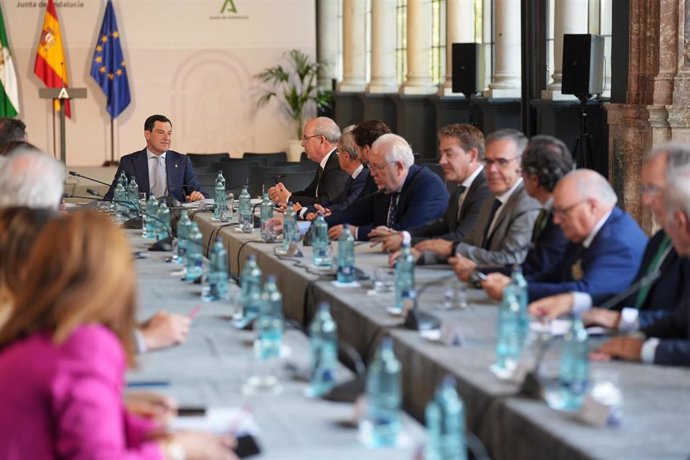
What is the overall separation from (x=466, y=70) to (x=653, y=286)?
8148 mm

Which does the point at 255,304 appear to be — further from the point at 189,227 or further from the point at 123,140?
the point at 123,140

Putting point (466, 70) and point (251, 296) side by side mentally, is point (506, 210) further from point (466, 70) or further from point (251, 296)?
point (466, 70)

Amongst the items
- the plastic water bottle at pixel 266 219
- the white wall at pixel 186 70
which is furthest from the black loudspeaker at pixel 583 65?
the white wall at pixel 186 70

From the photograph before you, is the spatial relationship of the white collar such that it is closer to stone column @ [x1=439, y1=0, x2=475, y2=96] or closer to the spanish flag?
stone column @ [x1=439, y1=0, x2=475, y2=96]

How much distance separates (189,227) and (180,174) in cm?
315

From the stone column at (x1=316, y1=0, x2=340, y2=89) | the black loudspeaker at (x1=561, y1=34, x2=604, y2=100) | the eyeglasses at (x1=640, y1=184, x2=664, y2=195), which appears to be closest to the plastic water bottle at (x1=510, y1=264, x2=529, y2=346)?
the eyeglasses at (x1=640, y1=184, x2=664, y2=195)

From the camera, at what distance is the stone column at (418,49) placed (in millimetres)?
14734

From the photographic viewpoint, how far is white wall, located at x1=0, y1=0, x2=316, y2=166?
1650 cm

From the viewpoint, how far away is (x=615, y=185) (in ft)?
30.8

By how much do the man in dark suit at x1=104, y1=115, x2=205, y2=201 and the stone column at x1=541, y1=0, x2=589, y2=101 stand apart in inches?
132

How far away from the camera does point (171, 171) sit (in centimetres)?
937

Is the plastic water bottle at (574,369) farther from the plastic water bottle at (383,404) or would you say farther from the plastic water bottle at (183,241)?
the plastic water bottle at (183,241)

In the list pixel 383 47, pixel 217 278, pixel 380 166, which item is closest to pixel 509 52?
pixel 383 47

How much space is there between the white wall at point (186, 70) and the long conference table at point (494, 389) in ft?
38.6
